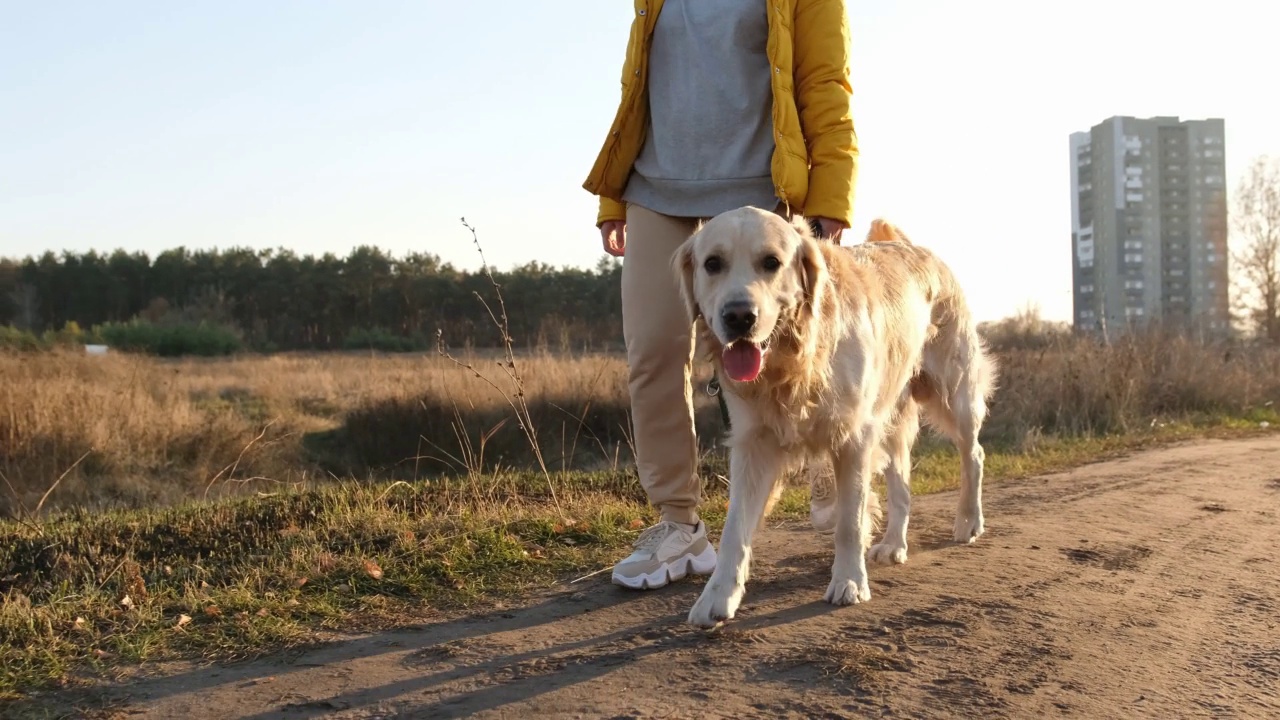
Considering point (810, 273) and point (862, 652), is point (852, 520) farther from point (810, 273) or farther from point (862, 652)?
point (810, 273)

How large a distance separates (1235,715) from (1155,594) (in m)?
1.04

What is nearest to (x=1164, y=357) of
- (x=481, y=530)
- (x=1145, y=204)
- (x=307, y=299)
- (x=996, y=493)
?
(x=996, y=493)

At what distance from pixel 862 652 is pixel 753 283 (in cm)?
112

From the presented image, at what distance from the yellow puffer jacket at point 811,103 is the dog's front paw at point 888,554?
Answer: 1337 mm

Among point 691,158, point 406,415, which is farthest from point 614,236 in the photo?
point 406,415

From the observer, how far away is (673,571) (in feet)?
12.1

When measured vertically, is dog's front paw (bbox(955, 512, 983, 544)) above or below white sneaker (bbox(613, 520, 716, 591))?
below

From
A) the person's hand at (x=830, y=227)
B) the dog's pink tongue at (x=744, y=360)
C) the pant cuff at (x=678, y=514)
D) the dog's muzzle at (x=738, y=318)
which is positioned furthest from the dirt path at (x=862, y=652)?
the person's hand at (x=830, y=227)

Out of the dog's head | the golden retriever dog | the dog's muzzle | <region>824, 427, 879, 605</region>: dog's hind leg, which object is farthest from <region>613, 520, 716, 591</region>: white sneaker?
the dog's muzzle

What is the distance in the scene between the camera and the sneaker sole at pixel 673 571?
3609 mm

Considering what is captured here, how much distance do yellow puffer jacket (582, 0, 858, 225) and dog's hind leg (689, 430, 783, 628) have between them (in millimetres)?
883

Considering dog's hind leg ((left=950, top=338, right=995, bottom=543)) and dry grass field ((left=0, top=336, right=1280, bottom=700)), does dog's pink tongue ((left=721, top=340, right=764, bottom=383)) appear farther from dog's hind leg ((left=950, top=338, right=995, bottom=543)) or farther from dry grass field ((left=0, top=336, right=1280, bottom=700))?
dog's hind leg ((left=950, top=338, right=995, bottom=543))

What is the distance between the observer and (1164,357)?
1190cm

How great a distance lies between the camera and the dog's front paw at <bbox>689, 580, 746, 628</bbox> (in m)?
3.09
